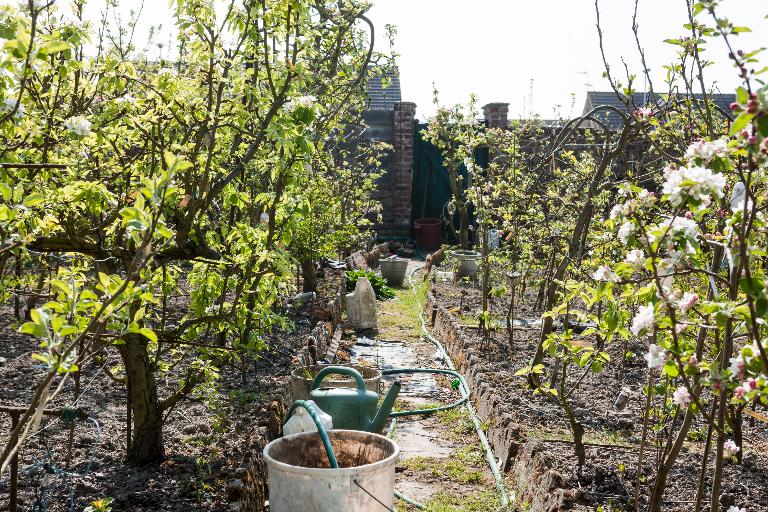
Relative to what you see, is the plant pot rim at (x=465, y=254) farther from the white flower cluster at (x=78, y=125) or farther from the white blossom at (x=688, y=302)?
the white blossom at (x=688, y=302)

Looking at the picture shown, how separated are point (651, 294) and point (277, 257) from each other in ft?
6.55

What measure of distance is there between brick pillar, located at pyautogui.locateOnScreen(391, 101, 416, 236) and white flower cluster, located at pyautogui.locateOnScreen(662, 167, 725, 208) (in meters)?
14.9

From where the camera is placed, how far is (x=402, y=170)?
17.0 m

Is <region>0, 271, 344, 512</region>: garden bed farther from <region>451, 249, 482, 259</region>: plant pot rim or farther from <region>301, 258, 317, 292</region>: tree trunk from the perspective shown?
<region>451, 249, 482, 259</region>: plant pot rim

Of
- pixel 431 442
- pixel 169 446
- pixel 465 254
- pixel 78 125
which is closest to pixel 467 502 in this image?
pixel 431 442

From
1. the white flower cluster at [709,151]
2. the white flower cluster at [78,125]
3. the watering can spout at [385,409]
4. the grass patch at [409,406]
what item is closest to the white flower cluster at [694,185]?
the white flower cluster at [709,151]

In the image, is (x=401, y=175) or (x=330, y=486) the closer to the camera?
(x=330, y=486)

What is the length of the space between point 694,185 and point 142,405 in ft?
10.0

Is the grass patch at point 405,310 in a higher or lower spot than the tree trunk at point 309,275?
lower

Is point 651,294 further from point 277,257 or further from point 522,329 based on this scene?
point 522,329

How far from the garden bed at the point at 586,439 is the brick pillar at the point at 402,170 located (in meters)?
9.54

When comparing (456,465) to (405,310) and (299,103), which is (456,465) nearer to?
(299,103)

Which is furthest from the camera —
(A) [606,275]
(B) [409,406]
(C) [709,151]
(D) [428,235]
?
(D) [428,235]

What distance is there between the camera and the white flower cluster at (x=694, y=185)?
2008 mm
